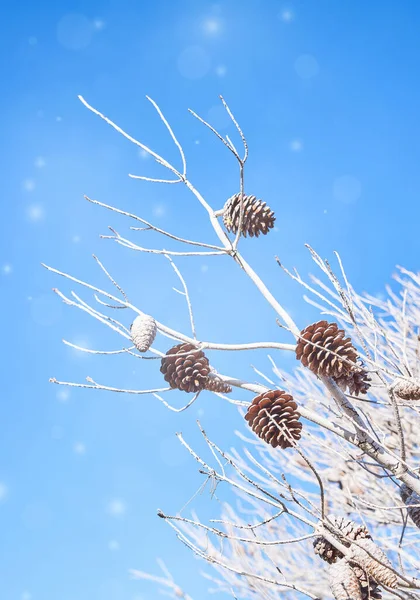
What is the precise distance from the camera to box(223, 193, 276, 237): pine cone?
2.38 metres

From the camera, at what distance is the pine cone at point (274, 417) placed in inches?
73.0

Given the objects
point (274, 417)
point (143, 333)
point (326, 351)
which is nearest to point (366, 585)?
point (274, 417)

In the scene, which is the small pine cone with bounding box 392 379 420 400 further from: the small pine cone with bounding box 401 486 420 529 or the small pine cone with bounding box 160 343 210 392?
the small pine cone with bounding box 160 343 210 392

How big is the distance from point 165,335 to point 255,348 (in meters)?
0.37

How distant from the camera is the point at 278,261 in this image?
6.65 feet

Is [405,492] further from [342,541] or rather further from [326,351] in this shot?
[326,351]

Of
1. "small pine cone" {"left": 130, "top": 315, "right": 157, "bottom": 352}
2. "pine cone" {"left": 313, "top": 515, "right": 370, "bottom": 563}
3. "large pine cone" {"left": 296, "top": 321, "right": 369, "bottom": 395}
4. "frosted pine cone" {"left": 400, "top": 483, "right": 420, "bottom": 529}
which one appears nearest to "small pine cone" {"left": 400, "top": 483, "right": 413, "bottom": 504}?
"frosted pine cone" {"left": 400, "top": 483, "right": 420, "bottom": 529}

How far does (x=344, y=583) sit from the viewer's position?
174cm

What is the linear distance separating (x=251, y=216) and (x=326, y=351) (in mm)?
824

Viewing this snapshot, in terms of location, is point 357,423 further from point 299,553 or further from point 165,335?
point 299,553

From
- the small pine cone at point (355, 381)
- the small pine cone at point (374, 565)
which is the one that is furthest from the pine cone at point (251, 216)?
the small pine cone at point (374, 565)

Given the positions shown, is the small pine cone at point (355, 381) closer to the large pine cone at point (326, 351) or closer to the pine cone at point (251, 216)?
the large pine cone at point (326, 351)

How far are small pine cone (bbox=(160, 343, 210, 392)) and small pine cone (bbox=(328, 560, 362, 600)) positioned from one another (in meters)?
0.82

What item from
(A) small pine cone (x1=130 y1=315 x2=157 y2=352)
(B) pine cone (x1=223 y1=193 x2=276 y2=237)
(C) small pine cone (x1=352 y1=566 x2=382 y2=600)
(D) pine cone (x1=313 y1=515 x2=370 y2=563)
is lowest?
(C) small pine cone (x1=352 y1=566 x2=382 y2=600)
